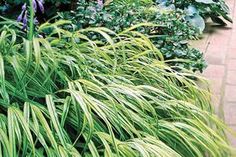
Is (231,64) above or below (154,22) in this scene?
below

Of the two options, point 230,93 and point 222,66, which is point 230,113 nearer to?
point 230,93

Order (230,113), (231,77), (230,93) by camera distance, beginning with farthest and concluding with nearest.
Result: (231,77), (230,93), (230,113)

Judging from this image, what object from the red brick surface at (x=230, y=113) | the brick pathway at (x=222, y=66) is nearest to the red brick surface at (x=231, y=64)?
the brick pathway at (x=222, y=66)

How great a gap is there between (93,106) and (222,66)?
214 cm

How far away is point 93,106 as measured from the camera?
1.89 m

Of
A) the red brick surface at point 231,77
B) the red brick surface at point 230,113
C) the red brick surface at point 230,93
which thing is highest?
the red brick surface at point 231,77

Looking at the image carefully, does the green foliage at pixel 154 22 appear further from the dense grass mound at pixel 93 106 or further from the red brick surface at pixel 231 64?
the dense grass mound at pixel 93 106

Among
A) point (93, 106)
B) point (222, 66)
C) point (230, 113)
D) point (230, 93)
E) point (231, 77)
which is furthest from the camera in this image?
point (222, 66)

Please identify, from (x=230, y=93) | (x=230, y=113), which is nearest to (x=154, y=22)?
(x=230, y=93)

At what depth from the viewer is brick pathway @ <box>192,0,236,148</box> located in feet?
10.3

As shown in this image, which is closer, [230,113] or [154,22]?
[230,113]

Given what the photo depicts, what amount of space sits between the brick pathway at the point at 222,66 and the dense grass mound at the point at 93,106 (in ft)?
1.77

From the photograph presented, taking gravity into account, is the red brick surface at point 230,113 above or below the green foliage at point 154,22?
below

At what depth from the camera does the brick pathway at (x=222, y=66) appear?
10.3 feet
